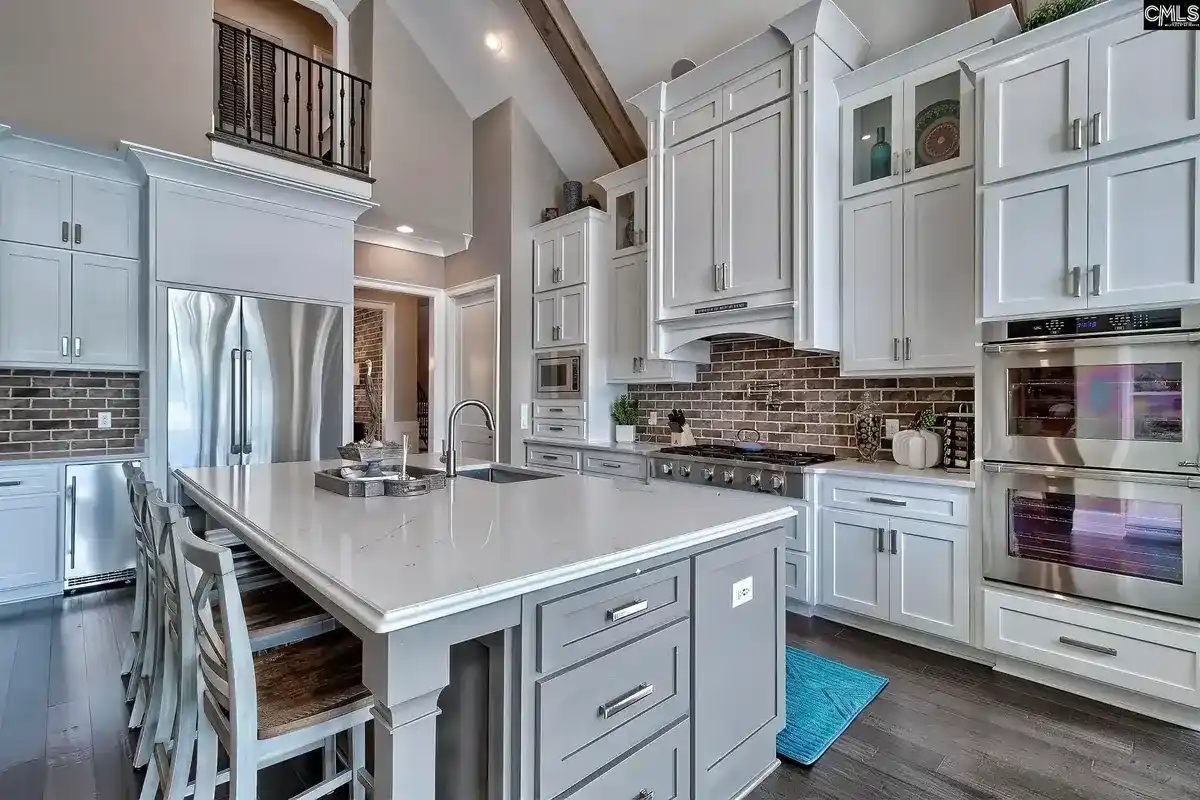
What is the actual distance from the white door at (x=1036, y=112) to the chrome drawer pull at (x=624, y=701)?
2605 millimetres

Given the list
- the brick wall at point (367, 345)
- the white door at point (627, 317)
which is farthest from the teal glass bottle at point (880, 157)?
the brick wall at point (367, 345)

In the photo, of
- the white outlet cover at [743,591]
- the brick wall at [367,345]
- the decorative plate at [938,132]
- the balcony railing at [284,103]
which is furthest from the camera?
the brick wall at [367,345]

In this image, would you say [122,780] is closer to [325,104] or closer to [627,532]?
[627,532]

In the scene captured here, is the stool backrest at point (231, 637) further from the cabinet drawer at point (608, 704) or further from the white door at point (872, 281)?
the white door at point (872, 281)

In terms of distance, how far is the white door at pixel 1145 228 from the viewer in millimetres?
2129

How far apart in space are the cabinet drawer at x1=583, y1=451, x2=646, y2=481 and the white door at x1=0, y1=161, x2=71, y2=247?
3.69 metres

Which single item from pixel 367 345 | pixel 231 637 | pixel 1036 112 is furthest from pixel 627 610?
pixel 367 345

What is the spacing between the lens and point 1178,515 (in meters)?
2.17

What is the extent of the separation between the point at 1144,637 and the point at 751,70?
333 cm

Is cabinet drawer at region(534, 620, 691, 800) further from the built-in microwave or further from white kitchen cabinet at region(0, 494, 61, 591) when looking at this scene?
white kitchen cabinet at region(0, 494, 61, 591)

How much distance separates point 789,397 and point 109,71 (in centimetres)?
489

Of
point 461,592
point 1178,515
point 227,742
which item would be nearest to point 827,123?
point 1178,515

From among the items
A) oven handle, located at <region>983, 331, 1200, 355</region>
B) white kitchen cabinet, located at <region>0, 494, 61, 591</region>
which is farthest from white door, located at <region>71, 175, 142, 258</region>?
oven handle, located at <region>983, 331, 1200, 355</region>

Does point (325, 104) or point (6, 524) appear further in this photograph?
point (325, 104)
